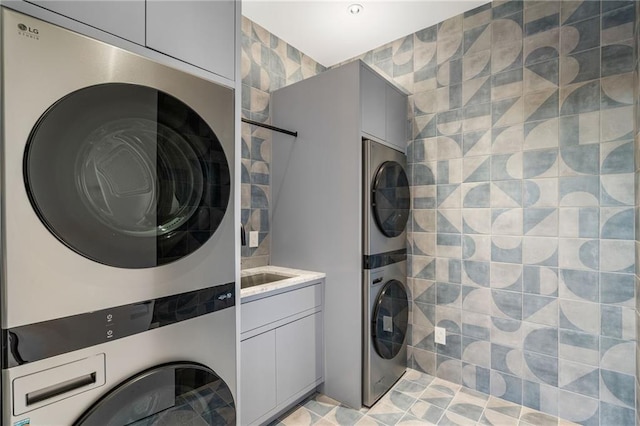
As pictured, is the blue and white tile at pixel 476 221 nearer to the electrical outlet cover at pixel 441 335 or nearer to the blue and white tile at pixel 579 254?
the blue and white tile at pixel 579 254

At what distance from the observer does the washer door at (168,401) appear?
37.1 inches

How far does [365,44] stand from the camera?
9.04 feet

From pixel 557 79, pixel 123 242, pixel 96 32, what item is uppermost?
pixel 557 79

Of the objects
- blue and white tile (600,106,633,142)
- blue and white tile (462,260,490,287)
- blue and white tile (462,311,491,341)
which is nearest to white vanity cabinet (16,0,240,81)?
blue and white tile (462,260,490,287)

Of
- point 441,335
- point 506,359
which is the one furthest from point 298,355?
point 506,359

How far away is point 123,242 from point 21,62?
529 millimetres

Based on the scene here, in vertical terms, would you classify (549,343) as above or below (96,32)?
below

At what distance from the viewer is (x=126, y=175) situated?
0.98 metres

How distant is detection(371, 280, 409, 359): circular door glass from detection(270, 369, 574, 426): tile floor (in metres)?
0.31

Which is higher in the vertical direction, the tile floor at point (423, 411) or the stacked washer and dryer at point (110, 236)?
the stacked washer and dryer at point (110, 236)

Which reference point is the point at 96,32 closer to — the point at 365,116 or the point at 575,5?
the point at 365,116

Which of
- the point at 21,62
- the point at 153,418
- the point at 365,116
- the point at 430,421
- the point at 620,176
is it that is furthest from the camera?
the point at 365,116

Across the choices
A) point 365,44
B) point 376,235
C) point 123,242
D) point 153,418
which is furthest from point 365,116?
point 153,418

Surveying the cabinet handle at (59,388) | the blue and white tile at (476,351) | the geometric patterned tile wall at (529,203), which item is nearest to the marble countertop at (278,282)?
the cabinet handle at (59,388)
